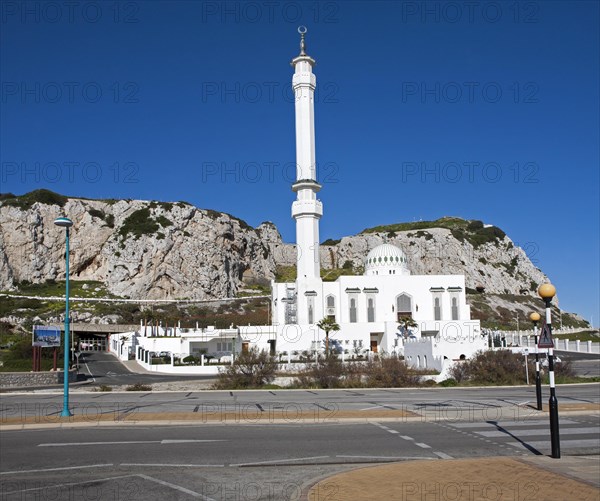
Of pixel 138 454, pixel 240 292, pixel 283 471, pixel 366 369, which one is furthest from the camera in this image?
pixel 240 292

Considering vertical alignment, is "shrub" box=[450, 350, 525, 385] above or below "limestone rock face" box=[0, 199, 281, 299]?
below

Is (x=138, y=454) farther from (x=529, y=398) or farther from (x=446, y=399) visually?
(x=529, y=398)

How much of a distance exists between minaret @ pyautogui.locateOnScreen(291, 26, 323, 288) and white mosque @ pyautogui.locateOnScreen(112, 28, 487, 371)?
112mm

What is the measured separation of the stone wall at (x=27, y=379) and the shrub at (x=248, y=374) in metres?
11.5

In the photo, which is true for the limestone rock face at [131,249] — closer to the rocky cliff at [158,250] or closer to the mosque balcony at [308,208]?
the rocky cliff at [158,250]

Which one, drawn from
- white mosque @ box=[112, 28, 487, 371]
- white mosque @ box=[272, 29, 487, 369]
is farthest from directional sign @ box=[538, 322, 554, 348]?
white mosque @ box=[272, 29, 487, 369]

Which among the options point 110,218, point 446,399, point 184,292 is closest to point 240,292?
point 184,292

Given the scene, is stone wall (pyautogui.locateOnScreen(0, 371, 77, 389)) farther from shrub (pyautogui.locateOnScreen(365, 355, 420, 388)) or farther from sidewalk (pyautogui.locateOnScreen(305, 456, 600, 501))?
sidewalk (pyautogui.locateOnScreen(305, 456, 600, 501))

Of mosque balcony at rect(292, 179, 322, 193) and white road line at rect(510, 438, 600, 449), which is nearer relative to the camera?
white road line at rect(510, 438, 600, 449)

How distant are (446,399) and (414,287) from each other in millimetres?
50736

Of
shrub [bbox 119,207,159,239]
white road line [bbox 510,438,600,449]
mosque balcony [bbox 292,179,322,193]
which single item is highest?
shrub [bbox 119,207,159,239]

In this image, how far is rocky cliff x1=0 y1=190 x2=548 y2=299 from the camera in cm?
12300

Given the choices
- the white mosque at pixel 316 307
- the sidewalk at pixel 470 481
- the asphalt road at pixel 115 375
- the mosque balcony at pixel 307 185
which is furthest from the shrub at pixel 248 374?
the mosque balcony at pixel 307 185

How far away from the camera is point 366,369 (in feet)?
114
